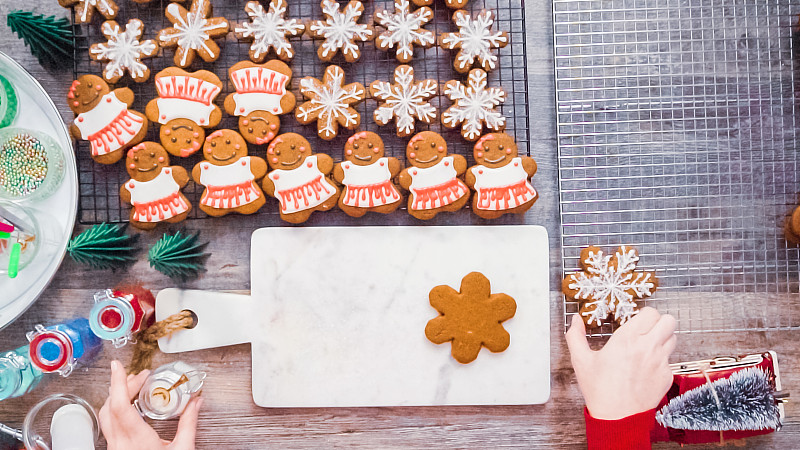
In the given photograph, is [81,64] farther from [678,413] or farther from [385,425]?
[678,413]

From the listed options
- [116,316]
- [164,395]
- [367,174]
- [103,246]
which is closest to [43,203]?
[103,246]

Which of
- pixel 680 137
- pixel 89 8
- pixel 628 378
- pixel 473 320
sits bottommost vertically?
pixel 628 378

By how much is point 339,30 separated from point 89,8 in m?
0.66

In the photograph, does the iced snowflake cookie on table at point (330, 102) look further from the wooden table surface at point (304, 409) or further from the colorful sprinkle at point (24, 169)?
the colorful sprinkle at point (24, 169)

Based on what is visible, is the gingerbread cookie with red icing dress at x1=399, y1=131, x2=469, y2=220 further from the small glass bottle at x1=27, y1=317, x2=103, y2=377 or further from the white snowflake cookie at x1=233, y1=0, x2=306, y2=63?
the small glass bottle at x1=27, y1=317, x2=103, y2=377

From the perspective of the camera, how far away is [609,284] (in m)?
1.52

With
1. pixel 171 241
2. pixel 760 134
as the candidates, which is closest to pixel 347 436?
pixel 171 241

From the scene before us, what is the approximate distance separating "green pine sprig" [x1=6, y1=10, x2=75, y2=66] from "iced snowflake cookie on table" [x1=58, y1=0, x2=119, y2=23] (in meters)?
0.05

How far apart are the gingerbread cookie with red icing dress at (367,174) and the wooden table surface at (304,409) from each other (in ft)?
0.40

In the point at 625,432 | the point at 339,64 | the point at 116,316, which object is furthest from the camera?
the point at 339,64

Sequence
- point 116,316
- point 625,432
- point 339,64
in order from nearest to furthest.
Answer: point 625,432, point 116,316, point 339,64

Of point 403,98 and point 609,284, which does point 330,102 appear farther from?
point 609,284

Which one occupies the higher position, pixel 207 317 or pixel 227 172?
pixel 227 172

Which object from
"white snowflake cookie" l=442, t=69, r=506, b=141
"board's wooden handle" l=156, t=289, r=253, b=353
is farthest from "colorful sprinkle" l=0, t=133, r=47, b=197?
"white snowflake cookie" l=442, t=69, r=506, b=141
